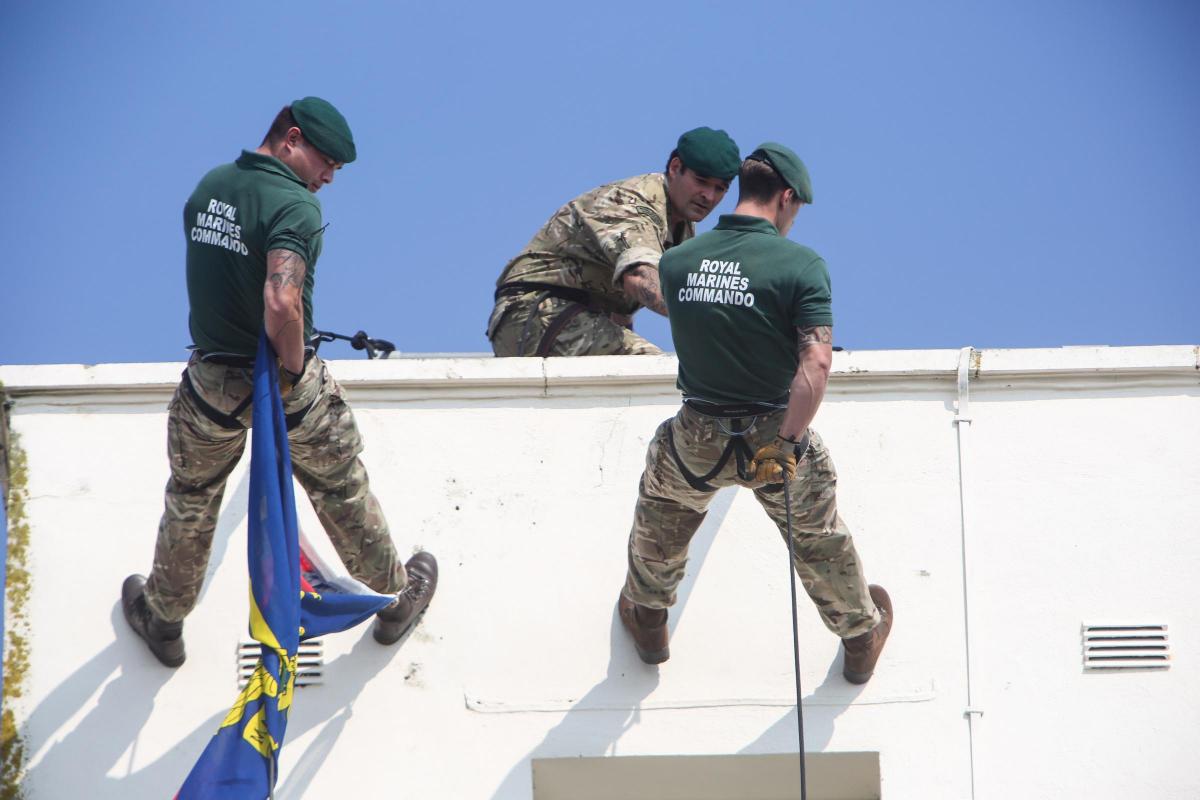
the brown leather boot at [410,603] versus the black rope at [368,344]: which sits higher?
the black rope at [368,344]

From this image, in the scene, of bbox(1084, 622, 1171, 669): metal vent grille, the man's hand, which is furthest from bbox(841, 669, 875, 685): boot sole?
the man's hand

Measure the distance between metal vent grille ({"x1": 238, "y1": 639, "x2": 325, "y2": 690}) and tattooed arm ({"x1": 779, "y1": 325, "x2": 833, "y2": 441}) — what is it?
7.81 feet

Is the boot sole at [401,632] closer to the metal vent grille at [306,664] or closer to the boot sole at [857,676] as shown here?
the metal vent grille at [306,664]

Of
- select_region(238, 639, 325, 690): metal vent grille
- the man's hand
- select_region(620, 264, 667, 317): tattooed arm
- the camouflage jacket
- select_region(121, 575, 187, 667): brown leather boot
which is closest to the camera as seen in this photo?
the man's hand

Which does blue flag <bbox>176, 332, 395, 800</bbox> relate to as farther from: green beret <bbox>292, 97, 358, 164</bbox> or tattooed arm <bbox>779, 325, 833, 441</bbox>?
tattooed arm <bbox>779, 325, 833, 441</bbox>

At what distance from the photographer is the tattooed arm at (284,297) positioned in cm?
582

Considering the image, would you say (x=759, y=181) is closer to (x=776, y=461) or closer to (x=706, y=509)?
(x=776, y=461)

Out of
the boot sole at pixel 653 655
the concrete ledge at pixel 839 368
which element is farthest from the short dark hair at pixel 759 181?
the boot sole at pixel 653 655

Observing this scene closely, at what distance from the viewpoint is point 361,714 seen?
6.98 m

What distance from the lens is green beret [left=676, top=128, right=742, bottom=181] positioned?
735 centimetres

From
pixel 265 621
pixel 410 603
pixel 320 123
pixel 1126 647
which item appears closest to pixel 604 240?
pixel 320 123

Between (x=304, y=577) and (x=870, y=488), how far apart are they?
8.25 feet

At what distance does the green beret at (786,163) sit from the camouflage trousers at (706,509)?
0.87 m

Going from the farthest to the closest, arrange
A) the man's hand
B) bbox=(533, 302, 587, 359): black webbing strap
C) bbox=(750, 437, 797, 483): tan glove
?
bbox=(533, 302, 587, 359): black webbing strap < the man's hand < bbox=(750, 437, 797, 483): tan glove
